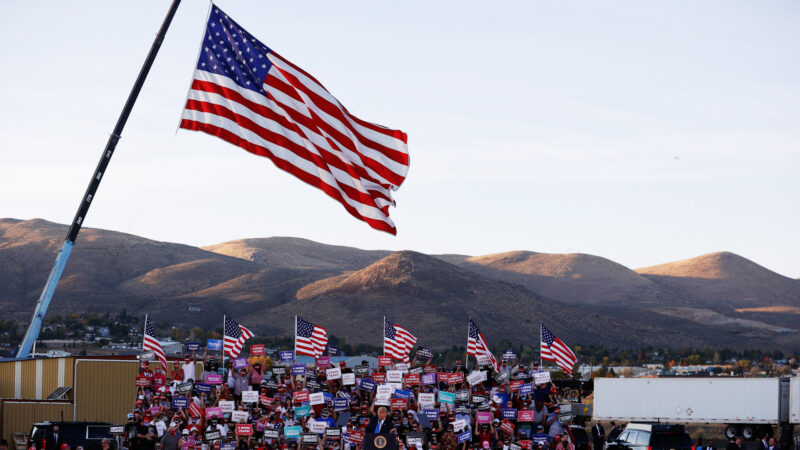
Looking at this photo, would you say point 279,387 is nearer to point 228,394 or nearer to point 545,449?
point 228,394

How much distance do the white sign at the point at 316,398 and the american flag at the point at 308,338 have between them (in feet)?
18.9

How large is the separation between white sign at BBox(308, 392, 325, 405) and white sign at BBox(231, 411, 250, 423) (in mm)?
1597

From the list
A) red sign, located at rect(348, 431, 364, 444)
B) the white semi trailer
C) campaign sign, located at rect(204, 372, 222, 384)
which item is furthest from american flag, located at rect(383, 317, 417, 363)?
the white semi trailer

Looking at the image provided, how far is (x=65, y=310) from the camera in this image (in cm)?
11762

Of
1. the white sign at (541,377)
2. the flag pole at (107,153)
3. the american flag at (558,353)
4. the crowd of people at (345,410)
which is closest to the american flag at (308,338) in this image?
the crowd of people at (345,410)

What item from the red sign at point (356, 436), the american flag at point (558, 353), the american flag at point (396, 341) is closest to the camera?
the red sign at point (356, 436)

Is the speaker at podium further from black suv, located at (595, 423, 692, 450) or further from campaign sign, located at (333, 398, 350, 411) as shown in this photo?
black suv, located at (595, 423, 692, 450)

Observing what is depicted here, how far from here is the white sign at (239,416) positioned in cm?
2338

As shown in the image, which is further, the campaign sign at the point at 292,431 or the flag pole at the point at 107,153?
the campaign sign at the point at 292,431

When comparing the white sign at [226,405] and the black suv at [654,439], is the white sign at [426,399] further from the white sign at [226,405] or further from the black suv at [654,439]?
the black suv at [654,439]

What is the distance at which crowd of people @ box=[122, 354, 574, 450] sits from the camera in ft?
75.0

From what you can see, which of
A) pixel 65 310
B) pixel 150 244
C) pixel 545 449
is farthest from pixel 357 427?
pixel 150 244

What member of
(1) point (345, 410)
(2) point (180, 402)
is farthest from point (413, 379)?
(2) point (180, 402)

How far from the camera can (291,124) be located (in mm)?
18188
